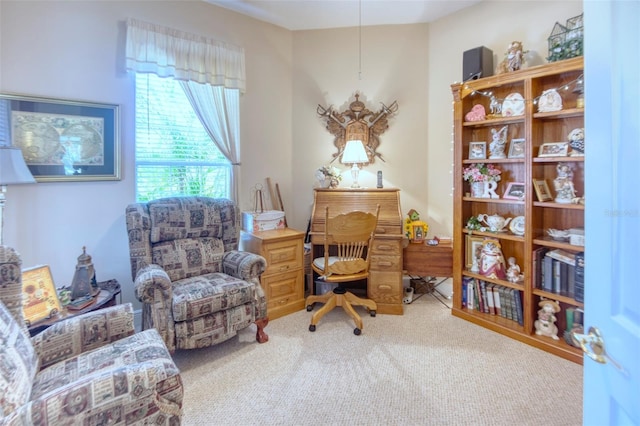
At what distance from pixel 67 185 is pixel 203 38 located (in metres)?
1.74

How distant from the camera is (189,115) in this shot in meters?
3.09

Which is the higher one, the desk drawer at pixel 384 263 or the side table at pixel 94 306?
the desk drawer at pixel 384 263

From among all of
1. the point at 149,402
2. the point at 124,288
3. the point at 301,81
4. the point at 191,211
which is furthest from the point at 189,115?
the point at 149,402

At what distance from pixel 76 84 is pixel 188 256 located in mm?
1570

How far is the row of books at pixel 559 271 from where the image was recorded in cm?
229

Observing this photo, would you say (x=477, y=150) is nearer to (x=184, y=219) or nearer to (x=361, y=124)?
(x=361, y=124)

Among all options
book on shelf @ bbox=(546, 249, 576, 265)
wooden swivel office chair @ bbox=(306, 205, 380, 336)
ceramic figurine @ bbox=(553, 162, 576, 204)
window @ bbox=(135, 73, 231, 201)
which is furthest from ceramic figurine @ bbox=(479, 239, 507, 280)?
window @ bbox=(135, 73, 231, 201)

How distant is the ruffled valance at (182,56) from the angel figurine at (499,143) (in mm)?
2426

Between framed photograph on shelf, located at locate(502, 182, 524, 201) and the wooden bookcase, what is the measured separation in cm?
5

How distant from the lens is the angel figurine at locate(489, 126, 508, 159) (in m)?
2.75

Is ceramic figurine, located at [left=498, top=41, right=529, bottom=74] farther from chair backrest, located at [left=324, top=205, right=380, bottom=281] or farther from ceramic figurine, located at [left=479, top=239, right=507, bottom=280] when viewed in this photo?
chair backrest, located at [left=324, top=205, right=380, bottom=281]

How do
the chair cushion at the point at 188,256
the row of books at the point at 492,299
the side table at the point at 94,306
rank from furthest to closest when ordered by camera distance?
the row of books at the point at 492,299 < the chair cushion at the point at 188,256 < the side table at the point at 94,306

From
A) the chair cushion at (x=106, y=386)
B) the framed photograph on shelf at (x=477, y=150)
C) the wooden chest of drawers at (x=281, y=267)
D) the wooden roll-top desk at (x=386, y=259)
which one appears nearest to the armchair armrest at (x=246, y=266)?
the wooden chest of drawers at (x=281, y=267)

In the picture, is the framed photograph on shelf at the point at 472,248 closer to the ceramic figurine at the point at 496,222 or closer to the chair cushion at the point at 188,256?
the ceramic figurine at the point at 496,222
